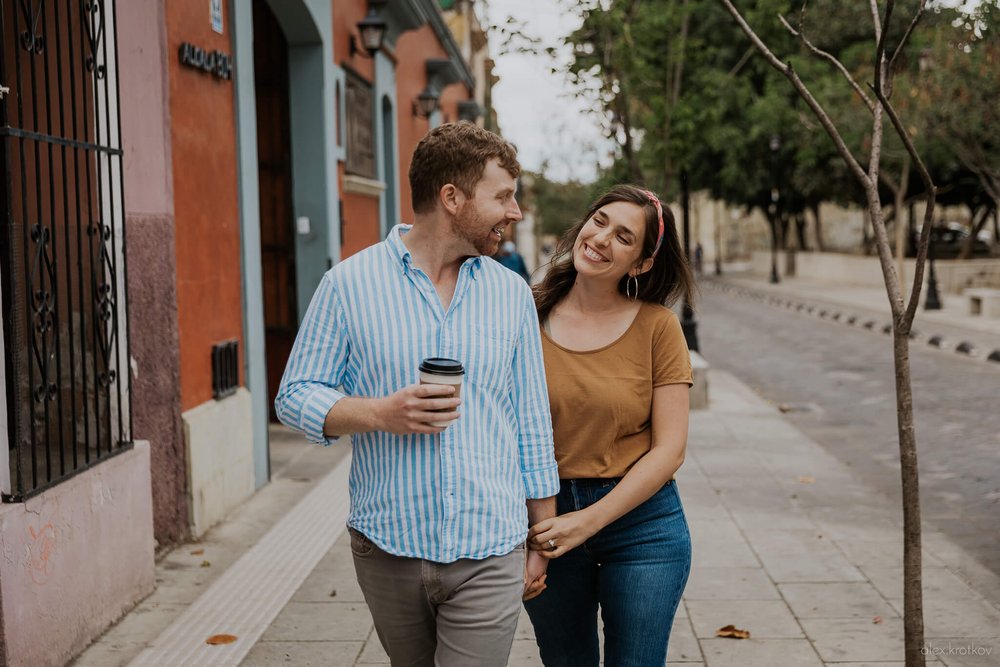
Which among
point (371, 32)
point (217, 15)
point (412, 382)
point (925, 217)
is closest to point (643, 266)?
point (412, 382)

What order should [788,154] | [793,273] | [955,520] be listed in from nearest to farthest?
[955,520]
[788,154]
[793,273]

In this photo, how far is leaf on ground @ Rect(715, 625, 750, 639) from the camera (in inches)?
192

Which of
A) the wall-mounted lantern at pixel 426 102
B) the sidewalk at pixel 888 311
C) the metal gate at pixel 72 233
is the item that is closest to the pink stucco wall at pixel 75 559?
the metal gate at pixel 72 233

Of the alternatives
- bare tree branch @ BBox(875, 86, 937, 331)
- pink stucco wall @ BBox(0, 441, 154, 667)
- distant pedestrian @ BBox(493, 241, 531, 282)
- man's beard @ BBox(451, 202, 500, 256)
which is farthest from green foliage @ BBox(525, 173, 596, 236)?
man's beard @ BBox(451, 202, 500, 256)

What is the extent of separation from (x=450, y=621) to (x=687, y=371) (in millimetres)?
966

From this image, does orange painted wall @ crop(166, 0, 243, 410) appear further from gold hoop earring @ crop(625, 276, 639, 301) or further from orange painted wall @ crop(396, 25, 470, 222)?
orange painted wall @ crop(396, 25, 470, 222)

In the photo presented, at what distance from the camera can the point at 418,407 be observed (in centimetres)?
235

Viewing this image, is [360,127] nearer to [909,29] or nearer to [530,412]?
[909,29]

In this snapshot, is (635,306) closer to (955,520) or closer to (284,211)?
(955,520)

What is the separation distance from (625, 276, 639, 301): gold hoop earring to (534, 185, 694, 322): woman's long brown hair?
1 centimetres

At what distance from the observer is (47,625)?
435 centimetres

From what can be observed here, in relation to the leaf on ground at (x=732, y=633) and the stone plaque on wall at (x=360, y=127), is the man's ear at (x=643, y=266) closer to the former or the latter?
the leaf on ground at (x=732, y=633)

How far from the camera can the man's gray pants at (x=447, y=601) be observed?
255 cm

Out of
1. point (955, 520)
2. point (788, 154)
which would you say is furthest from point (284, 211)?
point (788, 154)
